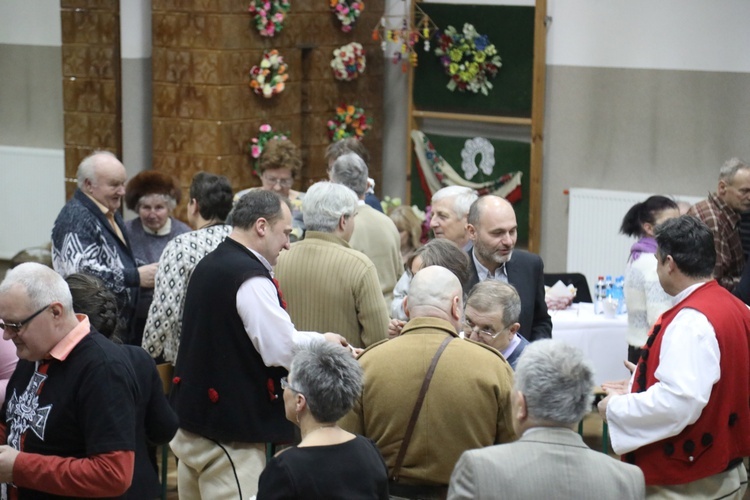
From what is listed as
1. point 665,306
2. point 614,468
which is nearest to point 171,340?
point 665,306

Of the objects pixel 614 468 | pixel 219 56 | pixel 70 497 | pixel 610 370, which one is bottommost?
pixel 610 370

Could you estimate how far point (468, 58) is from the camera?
916 cm

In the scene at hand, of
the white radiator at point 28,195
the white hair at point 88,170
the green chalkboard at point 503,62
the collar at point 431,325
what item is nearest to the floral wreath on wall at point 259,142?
the green chalkboard at point 503,62

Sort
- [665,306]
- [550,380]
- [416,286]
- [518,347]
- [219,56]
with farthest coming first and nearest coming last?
[219,56], [665,306], [518,347], [416,286], [550,380]

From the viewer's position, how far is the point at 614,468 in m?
2.78

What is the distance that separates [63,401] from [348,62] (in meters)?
6.36

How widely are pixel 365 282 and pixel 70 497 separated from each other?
1595 millimetres

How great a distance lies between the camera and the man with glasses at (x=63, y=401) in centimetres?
317

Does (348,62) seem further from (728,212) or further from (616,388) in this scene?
(616,388)

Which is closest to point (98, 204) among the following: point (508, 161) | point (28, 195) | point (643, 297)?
point (643, 297)

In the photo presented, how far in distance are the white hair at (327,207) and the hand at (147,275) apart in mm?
1142

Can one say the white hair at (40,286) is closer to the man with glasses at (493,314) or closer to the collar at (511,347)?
the man with glasses at (493,314)

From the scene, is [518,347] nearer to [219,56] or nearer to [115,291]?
[115,291]

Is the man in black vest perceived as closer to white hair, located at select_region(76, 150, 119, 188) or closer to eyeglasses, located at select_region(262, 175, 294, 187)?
white hair, located at select_region(76, 150, 119, 188)
